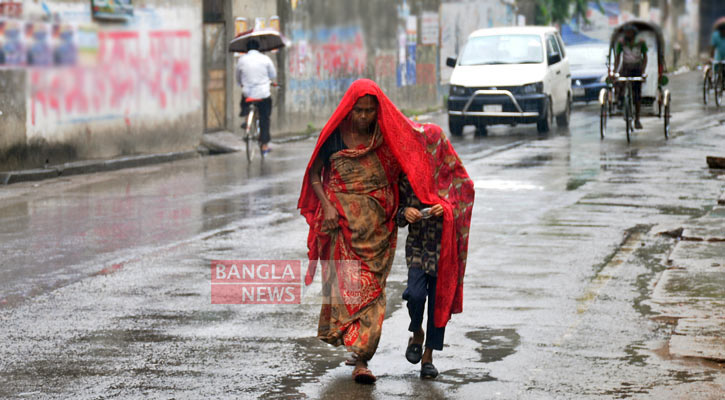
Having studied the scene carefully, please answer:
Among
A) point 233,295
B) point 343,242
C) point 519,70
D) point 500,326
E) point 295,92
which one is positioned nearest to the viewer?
point 343,242

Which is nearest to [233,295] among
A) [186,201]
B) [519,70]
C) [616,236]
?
[616,236]

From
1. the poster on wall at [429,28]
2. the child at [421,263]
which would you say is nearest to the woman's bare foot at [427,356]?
the child at [421,263]

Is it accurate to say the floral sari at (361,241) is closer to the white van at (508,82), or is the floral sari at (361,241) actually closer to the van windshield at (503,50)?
the white van at (508,82)

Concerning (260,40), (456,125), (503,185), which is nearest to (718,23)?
(503,185)

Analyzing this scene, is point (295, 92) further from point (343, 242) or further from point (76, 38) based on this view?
point (343, 242)

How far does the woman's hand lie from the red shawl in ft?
0.37

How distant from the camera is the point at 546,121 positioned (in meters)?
22.8

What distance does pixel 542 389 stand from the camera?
19.3 ft

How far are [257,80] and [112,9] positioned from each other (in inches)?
95.0

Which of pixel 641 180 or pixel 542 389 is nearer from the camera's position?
pixel 542 389

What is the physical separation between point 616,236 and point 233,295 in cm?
405

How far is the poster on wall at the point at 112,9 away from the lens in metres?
17.9

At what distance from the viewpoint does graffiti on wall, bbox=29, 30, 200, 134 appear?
1689cm

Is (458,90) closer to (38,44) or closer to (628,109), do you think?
(628,109)
